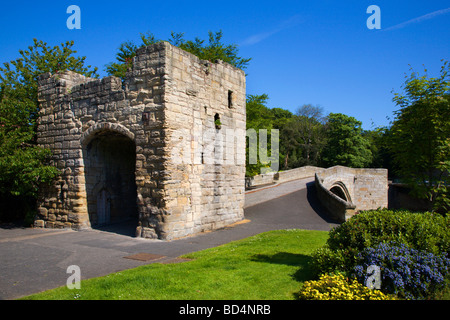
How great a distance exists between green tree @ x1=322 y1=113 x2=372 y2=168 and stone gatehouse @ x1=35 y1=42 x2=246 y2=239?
111ft

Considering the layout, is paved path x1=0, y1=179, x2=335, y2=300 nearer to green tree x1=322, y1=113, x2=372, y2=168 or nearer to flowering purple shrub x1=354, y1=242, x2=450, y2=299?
flowering purple shrub x1=354, y1=242, x2=450, y2=299

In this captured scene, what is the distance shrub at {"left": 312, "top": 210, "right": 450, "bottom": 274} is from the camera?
5.24 m

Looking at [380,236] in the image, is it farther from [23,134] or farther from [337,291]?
[23,134]

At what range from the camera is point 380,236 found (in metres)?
5.45

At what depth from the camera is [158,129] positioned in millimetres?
10398

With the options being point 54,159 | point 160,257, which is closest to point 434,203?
point 160,257

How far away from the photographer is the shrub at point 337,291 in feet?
15.0

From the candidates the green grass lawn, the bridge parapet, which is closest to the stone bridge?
the bridge parapet

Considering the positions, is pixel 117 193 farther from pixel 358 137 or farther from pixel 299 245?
pixel 358 137

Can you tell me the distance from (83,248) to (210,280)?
5174mm

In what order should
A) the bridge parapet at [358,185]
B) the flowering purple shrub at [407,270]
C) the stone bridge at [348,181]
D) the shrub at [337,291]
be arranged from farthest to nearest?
the bridge parapet at [358,185] < the stone bridge at [348,181] < the flowering purple shrub at [407,270] < the shrub at [337,291]

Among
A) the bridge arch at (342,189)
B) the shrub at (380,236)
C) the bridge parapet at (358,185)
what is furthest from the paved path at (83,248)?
the bridge arch at (342,189)

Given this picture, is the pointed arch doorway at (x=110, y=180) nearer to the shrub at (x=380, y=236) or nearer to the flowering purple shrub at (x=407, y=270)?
the shrub at (x=380, y=236)

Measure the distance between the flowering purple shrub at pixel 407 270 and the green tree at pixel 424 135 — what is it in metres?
4.09
